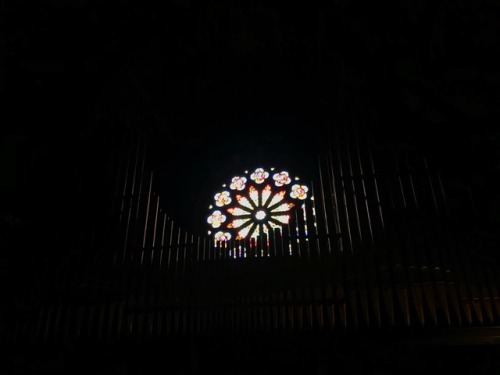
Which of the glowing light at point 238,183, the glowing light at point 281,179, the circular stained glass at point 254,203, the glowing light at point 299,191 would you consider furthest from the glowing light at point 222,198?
the glowing light at point 299,191

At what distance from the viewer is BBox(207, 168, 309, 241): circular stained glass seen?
26.3 feet

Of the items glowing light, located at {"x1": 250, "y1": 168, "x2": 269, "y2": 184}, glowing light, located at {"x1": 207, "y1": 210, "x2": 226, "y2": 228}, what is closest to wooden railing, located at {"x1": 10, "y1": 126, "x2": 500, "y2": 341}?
glowing light, located at {"x1": 207, "y1": 210, "x2": 226, "y2": 228}

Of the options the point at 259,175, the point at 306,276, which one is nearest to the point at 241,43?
the point at 259,175

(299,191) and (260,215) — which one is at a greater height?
(299,191)

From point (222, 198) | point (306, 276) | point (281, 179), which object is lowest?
point (306, 276)

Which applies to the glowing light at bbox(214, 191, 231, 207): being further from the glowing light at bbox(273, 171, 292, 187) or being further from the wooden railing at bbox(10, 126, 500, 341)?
the wooden railing at bbox(10, 126, 500, 341)

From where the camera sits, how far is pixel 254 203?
8.38 metres

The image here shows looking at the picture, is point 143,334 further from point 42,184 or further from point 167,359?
point 42,184

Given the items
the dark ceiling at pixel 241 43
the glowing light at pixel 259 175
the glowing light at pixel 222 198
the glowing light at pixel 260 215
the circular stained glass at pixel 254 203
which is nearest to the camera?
the dark ceiling at pixel 241 43

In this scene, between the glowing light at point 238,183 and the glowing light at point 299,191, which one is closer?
the glowing light at point 299,191

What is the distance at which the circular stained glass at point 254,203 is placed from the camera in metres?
8.01

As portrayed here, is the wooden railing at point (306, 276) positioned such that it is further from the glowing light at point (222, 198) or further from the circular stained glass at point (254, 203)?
the glowing light at point (222, 198)

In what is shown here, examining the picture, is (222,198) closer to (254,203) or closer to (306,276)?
(254,203)

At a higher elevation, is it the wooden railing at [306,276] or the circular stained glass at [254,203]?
the circular stained glass at [254,203]
